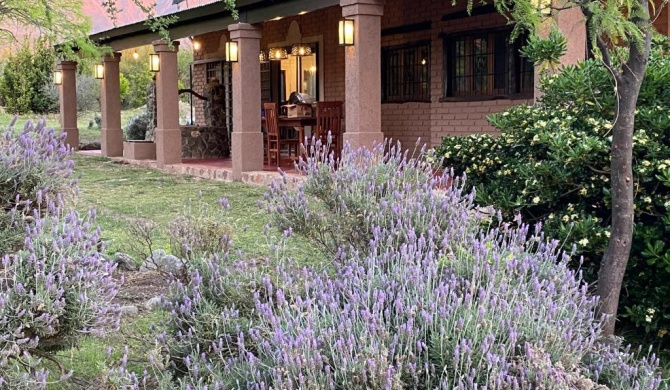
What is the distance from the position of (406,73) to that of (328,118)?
222 cm

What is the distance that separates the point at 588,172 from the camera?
4180mm

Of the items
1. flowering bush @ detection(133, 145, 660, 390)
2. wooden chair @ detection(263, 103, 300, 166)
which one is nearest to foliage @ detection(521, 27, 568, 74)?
flowering bush @ detection(133, 145, 660, 390)

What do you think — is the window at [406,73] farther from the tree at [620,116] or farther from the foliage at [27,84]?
the foliage at [27,84]

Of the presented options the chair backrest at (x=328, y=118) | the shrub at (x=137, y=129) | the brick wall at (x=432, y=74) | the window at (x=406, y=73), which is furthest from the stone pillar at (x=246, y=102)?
the shrub at (x=137, y=129)

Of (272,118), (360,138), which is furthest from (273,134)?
(360,138)

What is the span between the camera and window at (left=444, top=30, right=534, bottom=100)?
36.5 feet

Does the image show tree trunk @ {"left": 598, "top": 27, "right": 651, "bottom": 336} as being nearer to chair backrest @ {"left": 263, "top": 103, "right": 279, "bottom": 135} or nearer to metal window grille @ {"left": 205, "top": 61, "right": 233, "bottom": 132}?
chair backrest @ {"left": 263, "top": 103, "right": 279, "bottom": 135}

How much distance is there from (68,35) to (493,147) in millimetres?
8291

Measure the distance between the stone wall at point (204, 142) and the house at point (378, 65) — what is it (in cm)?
143

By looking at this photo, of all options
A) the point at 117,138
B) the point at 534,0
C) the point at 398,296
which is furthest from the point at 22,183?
the point at 117,138

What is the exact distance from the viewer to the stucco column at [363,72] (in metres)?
9.66

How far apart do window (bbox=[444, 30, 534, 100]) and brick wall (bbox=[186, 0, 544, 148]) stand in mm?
133

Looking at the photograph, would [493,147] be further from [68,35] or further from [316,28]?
[316,28]

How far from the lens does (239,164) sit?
12.5 meters
